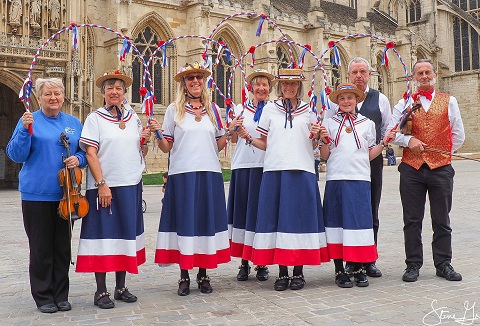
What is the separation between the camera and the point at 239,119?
18.6 ft

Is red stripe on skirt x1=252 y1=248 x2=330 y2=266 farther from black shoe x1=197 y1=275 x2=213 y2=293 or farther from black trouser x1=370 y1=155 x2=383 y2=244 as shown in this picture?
black trouser x1=370 y1=155 x2=383 y2=244

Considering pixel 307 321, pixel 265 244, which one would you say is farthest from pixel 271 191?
pixel 307 321

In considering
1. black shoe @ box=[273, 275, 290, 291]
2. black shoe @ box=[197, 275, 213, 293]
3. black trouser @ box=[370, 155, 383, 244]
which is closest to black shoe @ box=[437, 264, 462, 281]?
black trouser @ box=[370, 155, 383, 244]

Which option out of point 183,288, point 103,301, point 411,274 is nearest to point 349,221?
point 411,274

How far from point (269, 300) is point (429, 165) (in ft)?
7.67

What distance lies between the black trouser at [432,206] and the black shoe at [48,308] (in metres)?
3.71

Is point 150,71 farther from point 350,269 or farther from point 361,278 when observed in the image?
point 361,278

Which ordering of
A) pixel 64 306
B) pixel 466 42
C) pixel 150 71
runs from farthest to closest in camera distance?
pixel 466 42 → pixel 150 71 → pixel 64 306

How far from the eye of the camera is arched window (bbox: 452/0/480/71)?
41500 mm

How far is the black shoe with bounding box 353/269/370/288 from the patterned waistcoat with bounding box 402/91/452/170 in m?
1.33

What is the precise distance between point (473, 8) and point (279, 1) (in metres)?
16.5

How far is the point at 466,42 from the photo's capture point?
138 feet

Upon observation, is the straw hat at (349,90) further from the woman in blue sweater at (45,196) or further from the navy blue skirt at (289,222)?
the woman in blue sweater at (45,196)

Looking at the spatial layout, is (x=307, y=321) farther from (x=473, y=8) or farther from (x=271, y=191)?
(x=473, y=8)
